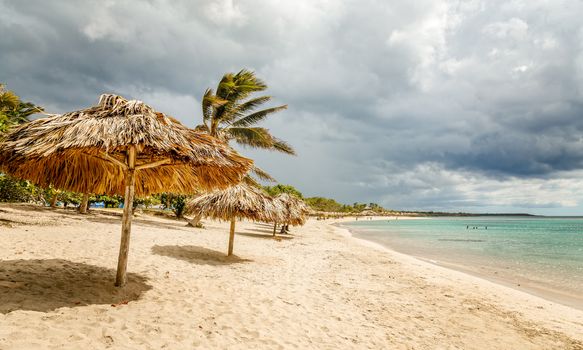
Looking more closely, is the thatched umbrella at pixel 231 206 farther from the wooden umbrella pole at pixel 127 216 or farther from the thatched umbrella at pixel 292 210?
the thatched umbrella at pixel 292 210

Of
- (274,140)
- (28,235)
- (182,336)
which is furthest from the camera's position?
(274,140)

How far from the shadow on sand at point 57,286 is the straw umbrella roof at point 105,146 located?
1.64 m

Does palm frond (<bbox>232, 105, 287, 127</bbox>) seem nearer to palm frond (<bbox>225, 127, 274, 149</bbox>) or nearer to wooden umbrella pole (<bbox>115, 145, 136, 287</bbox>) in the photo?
palm frond (<bbox>225, 127, 274, 149</bbox>)

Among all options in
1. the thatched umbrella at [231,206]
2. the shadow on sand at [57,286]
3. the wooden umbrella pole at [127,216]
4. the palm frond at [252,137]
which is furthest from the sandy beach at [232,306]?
the palm frond at [252,137]

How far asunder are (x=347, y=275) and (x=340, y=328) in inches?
167

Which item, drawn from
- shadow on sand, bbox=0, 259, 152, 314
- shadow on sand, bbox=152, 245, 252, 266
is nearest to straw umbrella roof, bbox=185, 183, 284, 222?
shadow on sand, bbox=152, 245, 252, 266

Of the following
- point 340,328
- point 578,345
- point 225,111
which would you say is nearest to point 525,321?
point 578,345

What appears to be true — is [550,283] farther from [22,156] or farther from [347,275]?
[22,156]

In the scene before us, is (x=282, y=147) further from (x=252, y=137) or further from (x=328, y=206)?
(x=328, y=206)

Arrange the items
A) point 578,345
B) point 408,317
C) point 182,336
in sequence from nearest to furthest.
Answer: point 182,336, point 578,345, point 408,317

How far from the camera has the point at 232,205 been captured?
963 cm

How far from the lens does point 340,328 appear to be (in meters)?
4.85

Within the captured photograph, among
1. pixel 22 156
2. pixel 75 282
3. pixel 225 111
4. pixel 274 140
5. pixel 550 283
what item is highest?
pixel 225 111

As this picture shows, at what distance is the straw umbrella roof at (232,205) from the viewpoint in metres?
9.61
